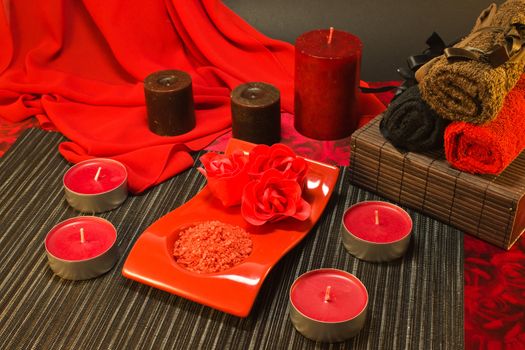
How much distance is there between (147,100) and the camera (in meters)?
1.49

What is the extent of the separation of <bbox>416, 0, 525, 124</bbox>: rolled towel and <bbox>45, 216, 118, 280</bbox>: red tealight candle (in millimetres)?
588

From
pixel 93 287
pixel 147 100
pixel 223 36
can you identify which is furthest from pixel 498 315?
pixel 223 36

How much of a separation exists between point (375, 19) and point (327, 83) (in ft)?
1.77

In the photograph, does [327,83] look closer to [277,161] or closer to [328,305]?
[277,161]

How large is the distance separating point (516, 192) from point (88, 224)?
0.72 m

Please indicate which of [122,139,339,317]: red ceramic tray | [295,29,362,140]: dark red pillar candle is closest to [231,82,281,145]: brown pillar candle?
[295,29,362,140]: dark red pillar candle

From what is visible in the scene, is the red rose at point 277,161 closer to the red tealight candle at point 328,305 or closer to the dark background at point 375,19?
the red tealight candle at point 328,305

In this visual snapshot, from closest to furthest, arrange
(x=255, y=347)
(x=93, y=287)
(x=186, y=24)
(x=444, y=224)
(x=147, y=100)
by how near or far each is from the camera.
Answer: (x=255, y=347) < (x=93, y=287) < (x=444, y=224) < (x=147, y=100) < (x=186, y=24)

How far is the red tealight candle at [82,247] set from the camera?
1.13 metres

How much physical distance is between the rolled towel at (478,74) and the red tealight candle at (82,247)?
59 cm

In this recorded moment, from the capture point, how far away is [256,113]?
1419 mm

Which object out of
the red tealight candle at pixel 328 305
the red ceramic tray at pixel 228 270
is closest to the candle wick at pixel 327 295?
the red tealight candle at pixel 328 305

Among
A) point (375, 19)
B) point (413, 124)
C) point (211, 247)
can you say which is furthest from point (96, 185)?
point (375, 19)

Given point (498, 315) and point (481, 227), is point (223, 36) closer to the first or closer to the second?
point (481, 227)
